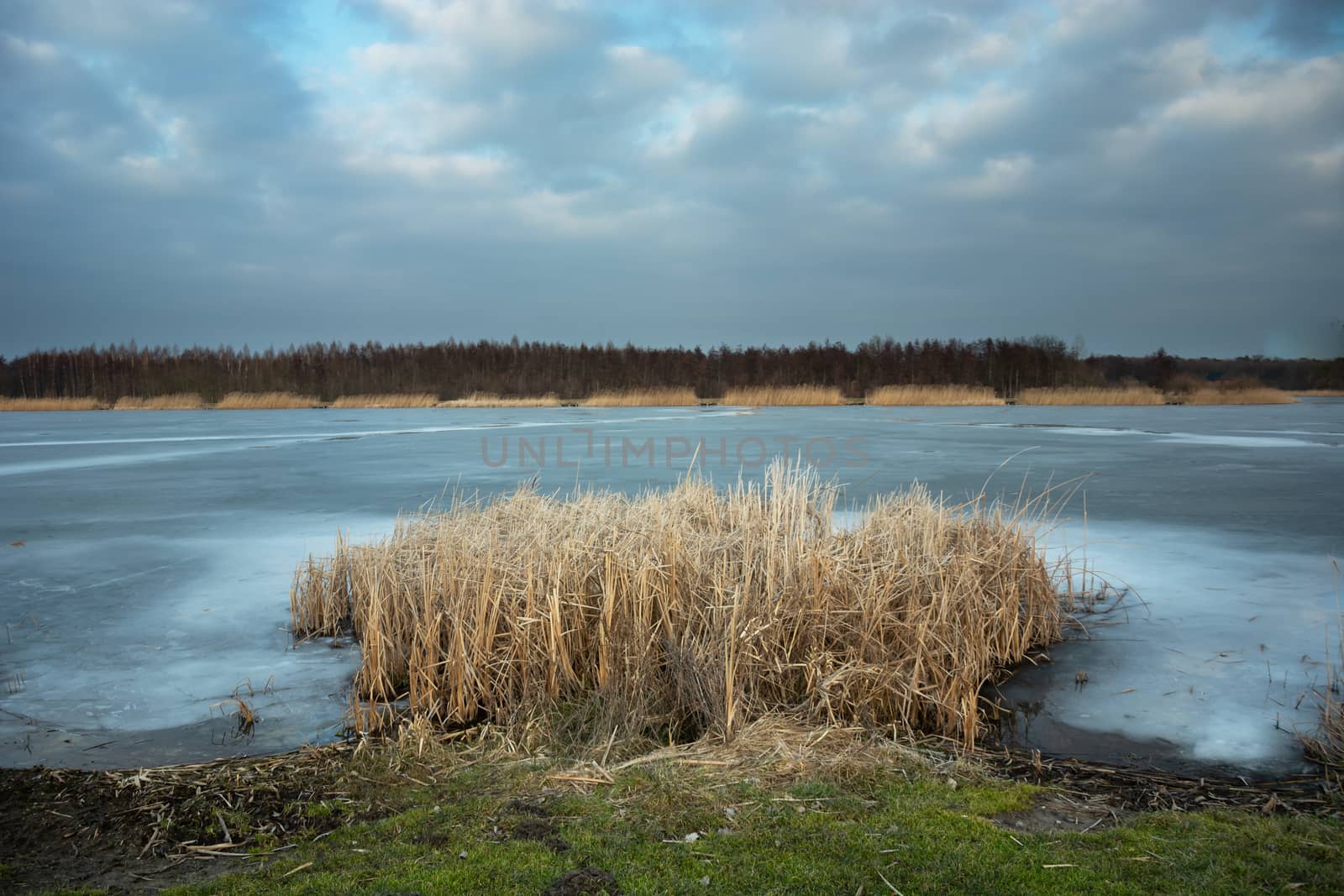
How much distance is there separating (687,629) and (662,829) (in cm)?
128

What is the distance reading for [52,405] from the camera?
3838 cm

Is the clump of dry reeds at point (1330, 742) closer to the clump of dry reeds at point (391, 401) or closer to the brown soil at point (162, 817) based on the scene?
the brown soil at point (162, 817)

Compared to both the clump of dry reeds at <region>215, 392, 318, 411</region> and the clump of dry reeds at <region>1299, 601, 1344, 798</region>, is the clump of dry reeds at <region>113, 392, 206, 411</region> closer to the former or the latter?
the clump of dry reeds at <region>215, 392, 318, 411</region>

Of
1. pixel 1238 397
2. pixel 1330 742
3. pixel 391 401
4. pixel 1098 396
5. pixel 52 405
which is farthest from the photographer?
pixel 52 405

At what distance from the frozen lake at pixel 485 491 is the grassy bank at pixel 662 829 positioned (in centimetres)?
54

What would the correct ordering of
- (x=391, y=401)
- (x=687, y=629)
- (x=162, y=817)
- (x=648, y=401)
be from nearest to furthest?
1. (x=162, y=817)
2. (x=687, y=629)
3. (x=648, y=401)
4. (x=391, y=401)

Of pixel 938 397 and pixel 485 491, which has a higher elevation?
pixel 938 397

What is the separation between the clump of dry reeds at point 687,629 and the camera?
3680mm

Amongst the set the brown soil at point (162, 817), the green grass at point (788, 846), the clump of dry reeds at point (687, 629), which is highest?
the clump of dry reeds at point (687, 629)

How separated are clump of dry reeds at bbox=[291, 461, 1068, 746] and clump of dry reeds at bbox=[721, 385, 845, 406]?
2842cm

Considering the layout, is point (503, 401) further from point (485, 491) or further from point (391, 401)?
point (485, 491)

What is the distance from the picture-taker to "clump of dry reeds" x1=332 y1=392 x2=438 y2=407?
3645 centimetres

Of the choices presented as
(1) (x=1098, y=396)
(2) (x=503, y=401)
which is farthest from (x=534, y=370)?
(1) (x=1098, y=396)

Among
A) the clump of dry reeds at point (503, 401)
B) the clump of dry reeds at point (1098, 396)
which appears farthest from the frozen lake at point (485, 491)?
the clump of dry reeds at point (503, 401)
